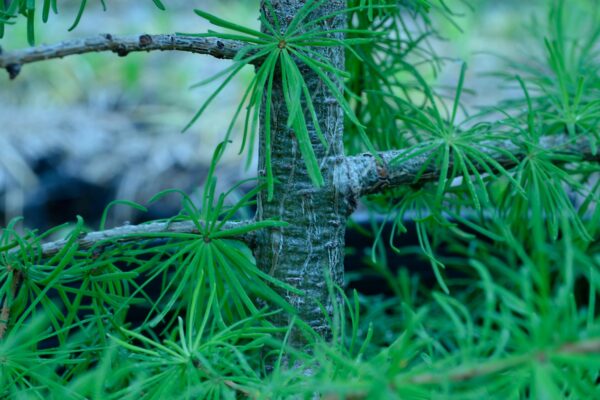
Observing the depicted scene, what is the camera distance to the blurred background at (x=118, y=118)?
1.43 metres

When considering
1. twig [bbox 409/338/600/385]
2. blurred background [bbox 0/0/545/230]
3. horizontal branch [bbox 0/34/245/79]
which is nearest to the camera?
twig [bbox 409/338/600/385]

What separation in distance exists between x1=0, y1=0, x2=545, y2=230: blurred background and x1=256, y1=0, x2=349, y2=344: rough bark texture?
2.68 feet

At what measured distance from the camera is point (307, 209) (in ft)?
1.44

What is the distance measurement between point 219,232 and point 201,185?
3.57 ft

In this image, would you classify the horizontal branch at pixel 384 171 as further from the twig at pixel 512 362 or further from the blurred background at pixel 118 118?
the blurred background at pixel 118 118

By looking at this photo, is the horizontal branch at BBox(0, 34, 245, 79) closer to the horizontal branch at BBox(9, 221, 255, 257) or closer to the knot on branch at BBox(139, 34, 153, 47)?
the knot on branch at BBox(139, 34, 153, 47)

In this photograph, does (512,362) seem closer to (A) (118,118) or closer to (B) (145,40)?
(B) (145,40)

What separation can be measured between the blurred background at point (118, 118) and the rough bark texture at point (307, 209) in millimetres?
818

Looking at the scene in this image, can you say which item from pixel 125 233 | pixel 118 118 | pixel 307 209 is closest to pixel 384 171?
pixel 307 209

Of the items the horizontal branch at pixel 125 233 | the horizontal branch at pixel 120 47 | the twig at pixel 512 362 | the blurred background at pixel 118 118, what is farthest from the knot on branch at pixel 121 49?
the blurred background at pixel 118 118

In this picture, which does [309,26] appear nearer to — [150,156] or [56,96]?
[150,156]

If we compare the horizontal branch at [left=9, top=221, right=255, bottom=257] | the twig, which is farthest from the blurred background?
the twig

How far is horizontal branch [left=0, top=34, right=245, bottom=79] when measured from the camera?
0.40m

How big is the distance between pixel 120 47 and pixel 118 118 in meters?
1.35
